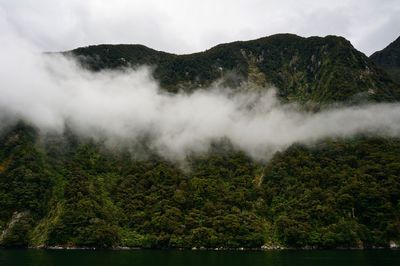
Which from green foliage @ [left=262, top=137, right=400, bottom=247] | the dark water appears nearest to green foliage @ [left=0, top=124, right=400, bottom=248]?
green foliage @ [left=262, top=137, right=400, bottom=247]

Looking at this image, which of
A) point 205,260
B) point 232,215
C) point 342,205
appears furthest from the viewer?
point 232,215

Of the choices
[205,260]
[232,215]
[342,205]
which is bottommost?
[205,260]

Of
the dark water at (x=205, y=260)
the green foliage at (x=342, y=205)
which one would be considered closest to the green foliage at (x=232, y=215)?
the green foliage at (x=342, y=205)

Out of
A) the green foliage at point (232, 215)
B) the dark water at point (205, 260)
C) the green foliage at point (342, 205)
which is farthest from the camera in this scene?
the green foliage at point (232, 215)

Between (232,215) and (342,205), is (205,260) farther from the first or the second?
(342,205)

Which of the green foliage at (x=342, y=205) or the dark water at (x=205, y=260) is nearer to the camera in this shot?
the dark water at (x=205, y=260)

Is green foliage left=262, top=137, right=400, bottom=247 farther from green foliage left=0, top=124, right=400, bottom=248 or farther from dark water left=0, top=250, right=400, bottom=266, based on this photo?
dark water left=0, top=250, right=400, bottom=266

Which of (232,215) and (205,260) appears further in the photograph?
(232,215)

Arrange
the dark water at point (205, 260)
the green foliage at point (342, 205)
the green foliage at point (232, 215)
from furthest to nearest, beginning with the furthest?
the green foliage at point (232, 215) < the green foliage at point (342, 205) < the dark water at point (205, 260)

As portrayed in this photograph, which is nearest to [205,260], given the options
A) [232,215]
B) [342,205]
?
[232,215]

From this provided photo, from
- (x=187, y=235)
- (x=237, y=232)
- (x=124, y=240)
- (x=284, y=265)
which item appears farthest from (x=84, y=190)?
(x=284, y=265)

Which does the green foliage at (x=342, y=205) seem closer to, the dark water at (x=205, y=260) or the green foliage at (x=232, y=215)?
the green foliage at (x=232, y=215)

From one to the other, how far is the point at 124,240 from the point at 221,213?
40.7 metres

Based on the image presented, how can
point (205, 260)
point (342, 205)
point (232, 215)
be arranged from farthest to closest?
point (232, 215) → point (342, 205) → point (205, 260)
